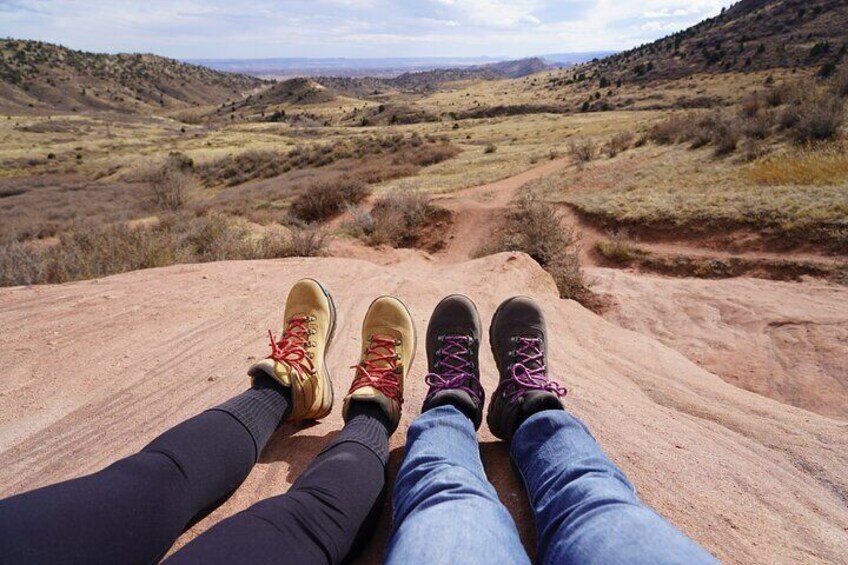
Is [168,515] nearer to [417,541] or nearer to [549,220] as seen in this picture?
[417,541]

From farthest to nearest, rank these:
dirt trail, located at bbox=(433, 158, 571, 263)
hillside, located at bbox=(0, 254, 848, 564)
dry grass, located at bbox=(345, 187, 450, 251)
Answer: dry grass, located at bbox=(345, 187, 450, 251), dirt trail, located at bbox=(433, 158, 571, 263), hillside, located at bbox=(0, 254, 848, 564)

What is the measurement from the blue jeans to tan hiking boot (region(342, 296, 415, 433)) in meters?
0.30

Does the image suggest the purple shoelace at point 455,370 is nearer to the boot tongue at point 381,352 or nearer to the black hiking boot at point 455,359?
the black hiking boot at point 455,359

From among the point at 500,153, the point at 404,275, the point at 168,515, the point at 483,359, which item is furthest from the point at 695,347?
the point at 500,153

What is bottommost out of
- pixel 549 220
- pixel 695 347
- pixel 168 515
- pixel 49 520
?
pixel 695 347

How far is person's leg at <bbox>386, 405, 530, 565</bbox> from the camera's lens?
3.95 feet

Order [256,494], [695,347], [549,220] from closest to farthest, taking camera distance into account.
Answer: [256,494] → [695,347] → [549,220]

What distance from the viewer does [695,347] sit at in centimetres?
478

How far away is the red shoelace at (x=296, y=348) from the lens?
223cm

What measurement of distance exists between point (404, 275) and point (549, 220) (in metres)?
4.13

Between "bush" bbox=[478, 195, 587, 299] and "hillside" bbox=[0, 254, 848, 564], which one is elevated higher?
"hillside" bbox=[0, 254, 848, 564]

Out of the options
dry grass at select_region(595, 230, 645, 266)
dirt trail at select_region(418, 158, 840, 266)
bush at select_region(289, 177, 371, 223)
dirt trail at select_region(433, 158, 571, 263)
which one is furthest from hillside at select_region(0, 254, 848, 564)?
bush at select_region(289, 177, 371, 223)

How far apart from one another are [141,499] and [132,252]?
5982 millimetres

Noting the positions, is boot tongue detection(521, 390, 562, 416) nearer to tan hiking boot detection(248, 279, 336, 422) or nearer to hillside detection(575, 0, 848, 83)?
tan hiking boot detection(248, 279, 336, 422)
